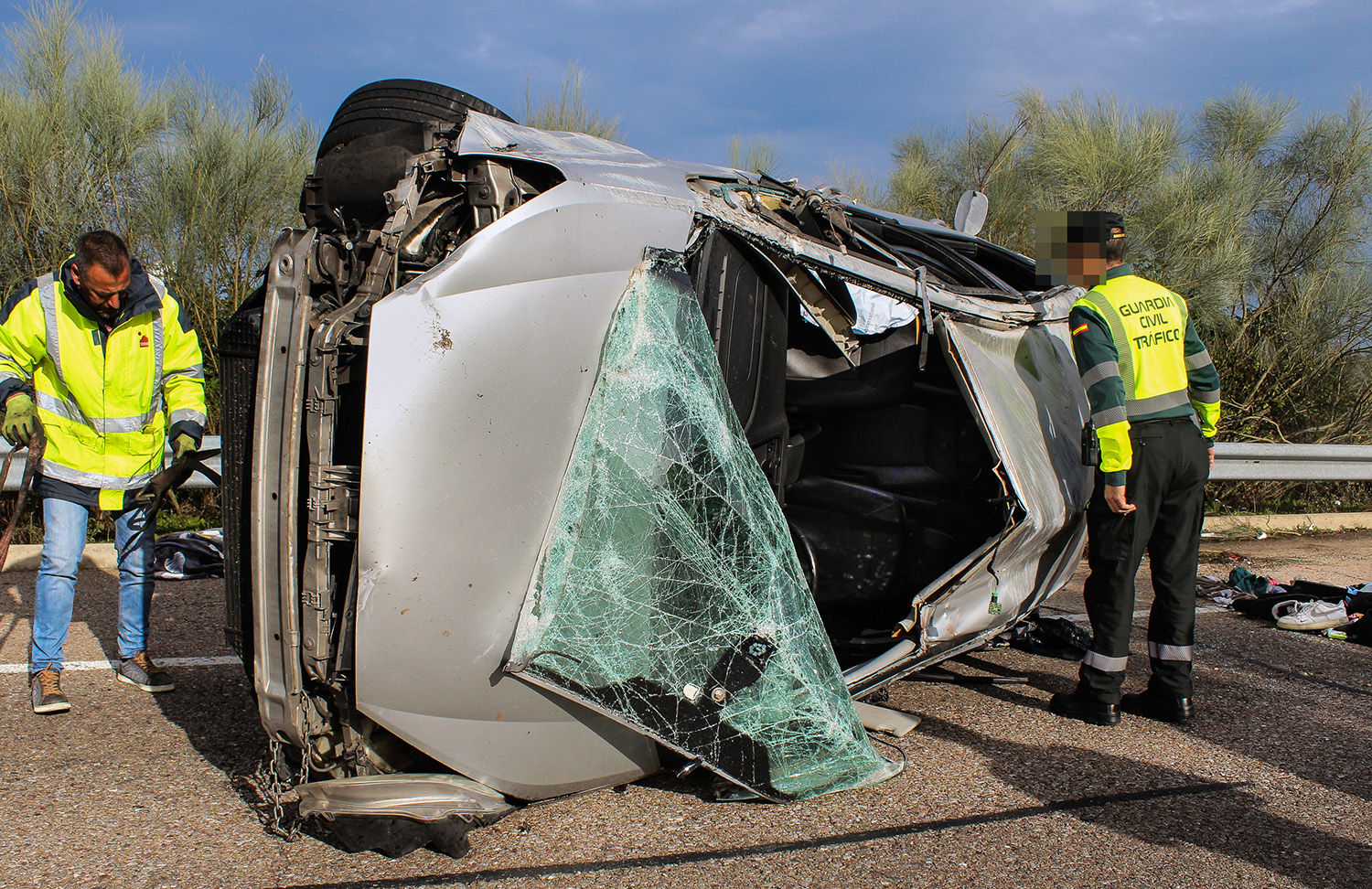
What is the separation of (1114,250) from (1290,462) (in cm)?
532

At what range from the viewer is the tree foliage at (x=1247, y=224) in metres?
9.62

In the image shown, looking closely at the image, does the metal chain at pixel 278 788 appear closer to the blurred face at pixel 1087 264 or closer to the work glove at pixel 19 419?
the work glove at pixel 19 419

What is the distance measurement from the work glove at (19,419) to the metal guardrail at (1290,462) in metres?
7.52

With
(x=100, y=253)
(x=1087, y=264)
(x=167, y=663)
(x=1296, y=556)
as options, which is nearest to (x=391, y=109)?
(x=100, y=253)

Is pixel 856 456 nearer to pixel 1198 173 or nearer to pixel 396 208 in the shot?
pixel 396 208

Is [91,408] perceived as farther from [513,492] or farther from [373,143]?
[513,492]

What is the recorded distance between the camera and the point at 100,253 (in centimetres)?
334

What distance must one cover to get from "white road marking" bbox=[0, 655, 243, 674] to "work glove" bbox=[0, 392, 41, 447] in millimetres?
1057

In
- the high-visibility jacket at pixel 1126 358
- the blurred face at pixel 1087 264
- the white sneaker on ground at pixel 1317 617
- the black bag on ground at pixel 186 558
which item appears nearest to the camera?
the high-visibility jacket at pixel 1126 358

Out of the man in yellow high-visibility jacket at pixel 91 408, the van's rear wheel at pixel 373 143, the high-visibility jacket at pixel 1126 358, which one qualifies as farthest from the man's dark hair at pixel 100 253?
the high-visibility jacket at pixel 1126 358

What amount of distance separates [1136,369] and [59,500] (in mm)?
4082

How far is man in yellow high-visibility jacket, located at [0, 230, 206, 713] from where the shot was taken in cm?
338

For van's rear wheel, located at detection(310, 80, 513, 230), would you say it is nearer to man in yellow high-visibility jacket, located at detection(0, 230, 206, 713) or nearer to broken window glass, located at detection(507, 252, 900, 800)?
broken window glass, located at detection(507, 252, 900, 800)

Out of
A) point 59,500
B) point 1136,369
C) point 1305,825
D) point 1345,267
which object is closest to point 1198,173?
point 1345,267
